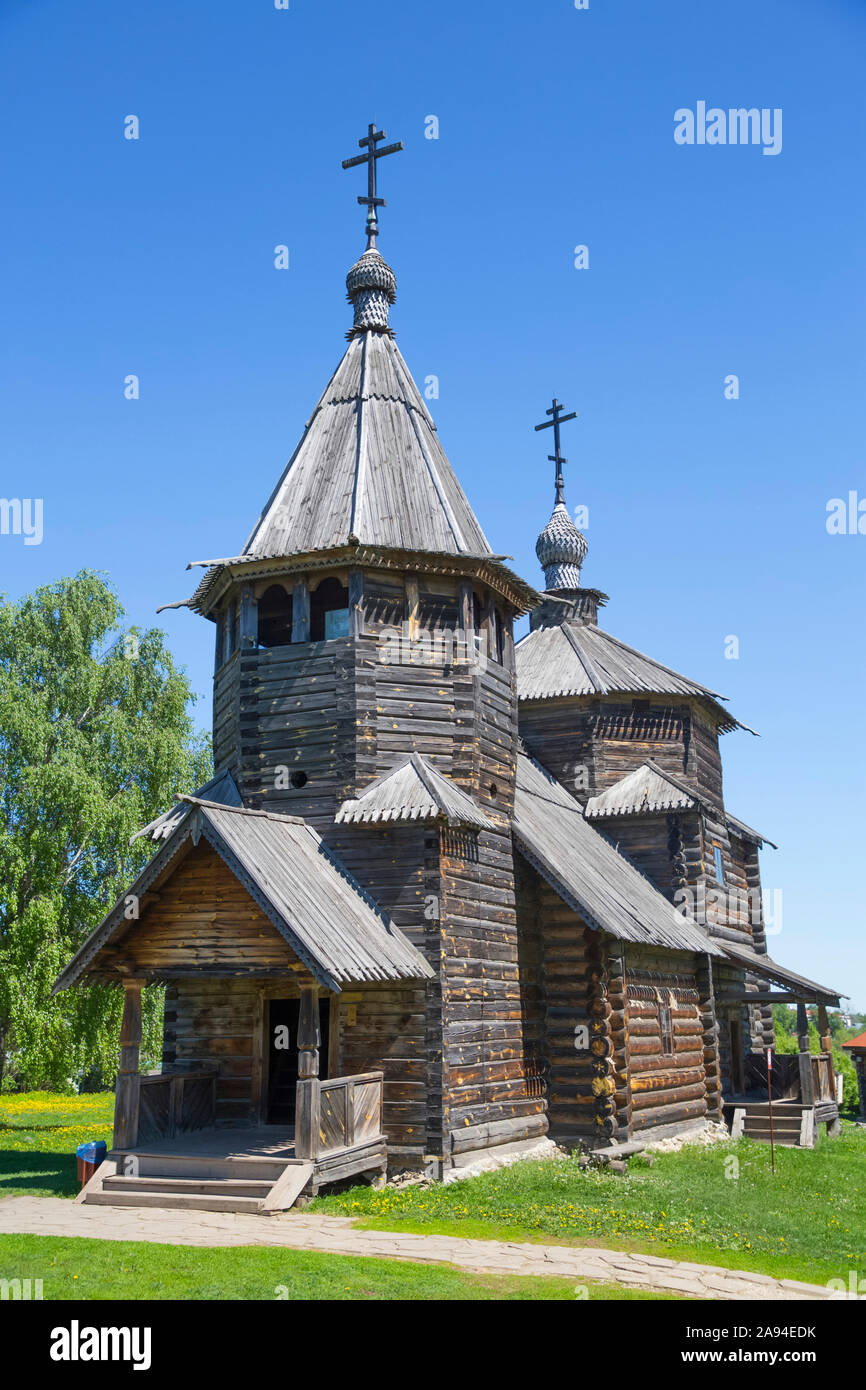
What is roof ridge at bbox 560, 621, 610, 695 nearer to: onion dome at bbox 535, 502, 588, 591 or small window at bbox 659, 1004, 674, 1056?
onion dome at bbox 535, 502, 588, 591

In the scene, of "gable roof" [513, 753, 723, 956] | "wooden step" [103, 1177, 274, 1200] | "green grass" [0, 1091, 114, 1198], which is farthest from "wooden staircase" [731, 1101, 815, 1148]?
"wooden step" [103, 1177, 274, 1200]

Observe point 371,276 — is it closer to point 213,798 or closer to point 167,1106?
point 213,798

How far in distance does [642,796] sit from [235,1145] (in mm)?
13194

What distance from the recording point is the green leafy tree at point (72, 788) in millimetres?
25531

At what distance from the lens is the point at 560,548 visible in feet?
102

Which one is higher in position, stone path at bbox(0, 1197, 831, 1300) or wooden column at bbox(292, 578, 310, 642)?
wooden column at bbox(292, 578, 310, 642)

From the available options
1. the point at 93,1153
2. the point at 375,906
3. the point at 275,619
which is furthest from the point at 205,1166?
the point at 275,619

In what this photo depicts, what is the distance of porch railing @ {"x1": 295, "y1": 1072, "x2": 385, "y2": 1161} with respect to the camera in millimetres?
13688

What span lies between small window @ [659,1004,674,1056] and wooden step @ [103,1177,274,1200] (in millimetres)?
10080

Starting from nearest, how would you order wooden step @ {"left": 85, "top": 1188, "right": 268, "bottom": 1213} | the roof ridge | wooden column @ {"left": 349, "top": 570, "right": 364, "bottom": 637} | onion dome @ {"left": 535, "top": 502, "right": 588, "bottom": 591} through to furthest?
wooden step @ {"left": 85, "top": 1188, "right": 268, "bottom": 1213}
wooden column @ {"left": 349, "top": 570, "right": 364, "bottom": 637}
the roof ridge
onion dome @ {"left": 535, "top": 502, "right": 588, "bottom": 591}

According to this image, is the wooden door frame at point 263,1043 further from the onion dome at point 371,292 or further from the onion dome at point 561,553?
the onion dome at point 561,553

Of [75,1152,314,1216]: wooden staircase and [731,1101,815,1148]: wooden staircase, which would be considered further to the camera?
[731,1101,815,1148]: wooden staircase
